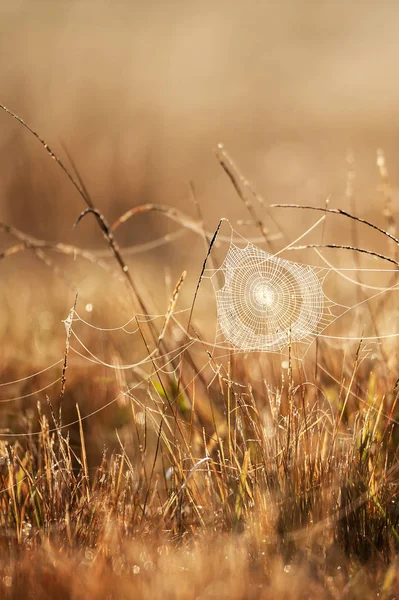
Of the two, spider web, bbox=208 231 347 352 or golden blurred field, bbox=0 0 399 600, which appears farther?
spider web, bbox=208 231 347 352

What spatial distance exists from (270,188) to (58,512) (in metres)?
13.2

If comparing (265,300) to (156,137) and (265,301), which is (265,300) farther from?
(156,137)

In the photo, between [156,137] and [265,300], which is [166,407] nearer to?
[265,300]

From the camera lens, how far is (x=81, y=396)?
287cm

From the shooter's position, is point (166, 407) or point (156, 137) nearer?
point (166, 407)

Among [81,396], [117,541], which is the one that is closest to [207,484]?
[117,541]

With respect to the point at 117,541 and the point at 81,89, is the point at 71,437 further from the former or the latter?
the point at 81,89

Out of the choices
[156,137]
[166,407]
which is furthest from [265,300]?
[156,137]

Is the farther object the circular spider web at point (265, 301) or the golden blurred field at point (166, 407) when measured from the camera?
the circular spider web at point (265, 301)

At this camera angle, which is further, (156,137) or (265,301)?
(156,137)

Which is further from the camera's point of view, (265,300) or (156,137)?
(156,137)

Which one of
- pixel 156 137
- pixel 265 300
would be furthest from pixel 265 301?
pixel 156 137

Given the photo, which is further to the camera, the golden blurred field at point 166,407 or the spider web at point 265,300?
the spider web at point 265,300

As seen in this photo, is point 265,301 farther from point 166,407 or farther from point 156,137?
point 156,137
